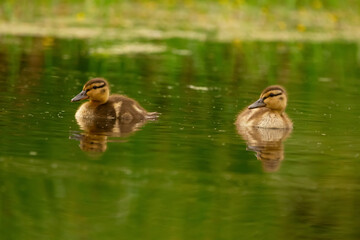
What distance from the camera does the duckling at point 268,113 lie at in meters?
8.98

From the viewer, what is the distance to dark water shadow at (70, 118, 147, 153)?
24.3ft

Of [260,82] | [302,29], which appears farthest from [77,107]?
[302,29]

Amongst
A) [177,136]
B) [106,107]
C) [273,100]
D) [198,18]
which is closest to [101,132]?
[177,136]

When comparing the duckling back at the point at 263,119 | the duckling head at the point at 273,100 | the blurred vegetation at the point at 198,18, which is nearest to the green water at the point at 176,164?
the duckling back at the point at 263,119

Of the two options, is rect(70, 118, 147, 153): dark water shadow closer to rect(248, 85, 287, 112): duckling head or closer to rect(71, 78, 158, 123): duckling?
rect(71, 78, 158, 123): duckling

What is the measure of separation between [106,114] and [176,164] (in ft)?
8.73

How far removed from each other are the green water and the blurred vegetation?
441 cm

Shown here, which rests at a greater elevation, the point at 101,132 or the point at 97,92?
the point at 97,92

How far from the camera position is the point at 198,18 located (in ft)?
64.2

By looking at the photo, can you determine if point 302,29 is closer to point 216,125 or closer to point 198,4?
point 198,4

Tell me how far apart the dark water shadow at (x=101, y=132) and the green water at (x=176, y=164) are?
0.05 meters

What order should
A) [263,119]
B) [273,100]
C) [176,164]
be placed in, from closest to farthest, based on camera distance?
1. [176,164]
2. [263,119]
3. [273,100]

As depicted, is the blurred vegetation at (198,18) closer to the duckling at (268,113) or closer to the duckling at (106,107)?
the duckling at (106,107)

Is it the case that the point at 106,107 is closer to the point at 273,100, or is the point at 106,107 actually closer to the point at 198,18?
the point at 273,100
